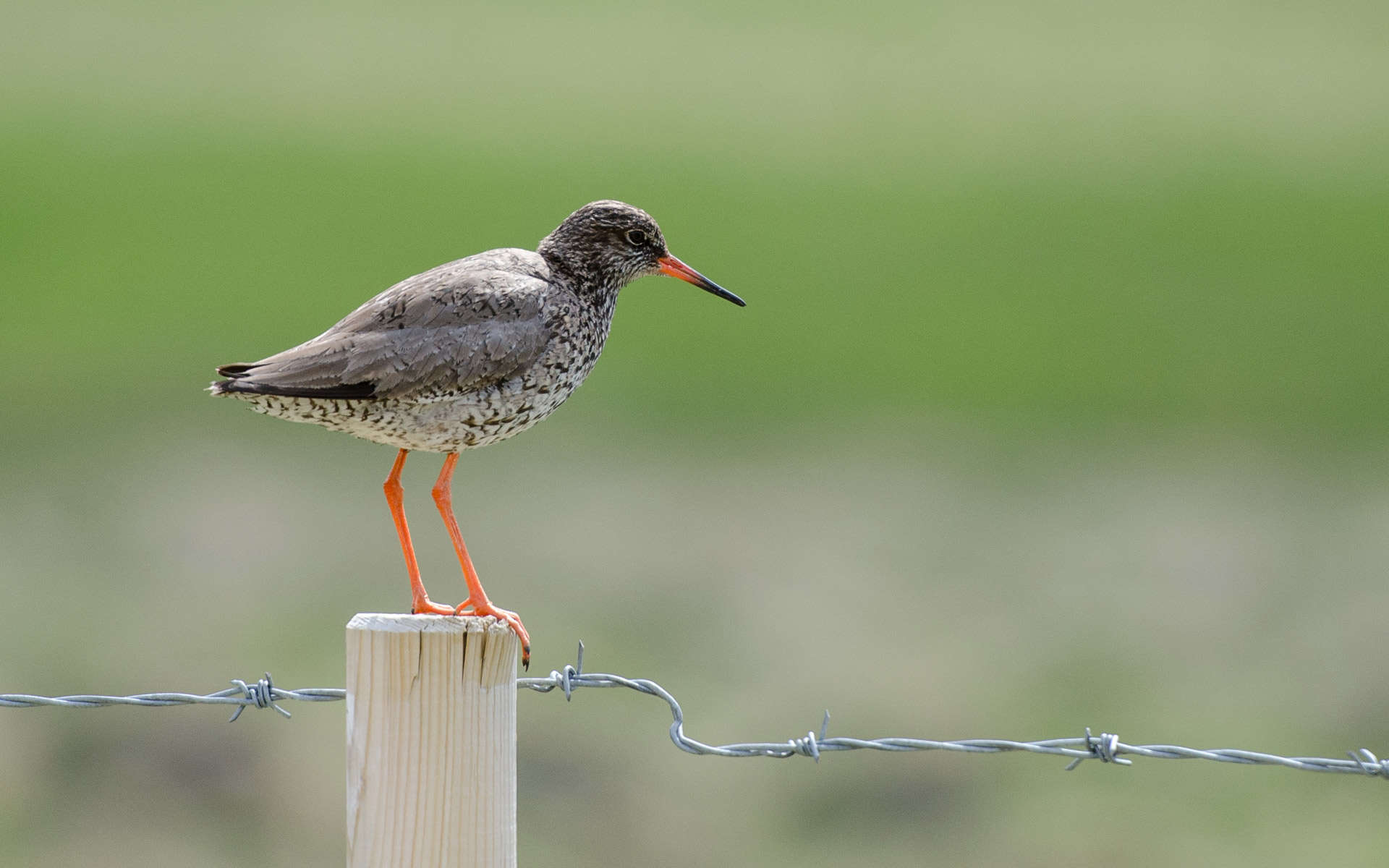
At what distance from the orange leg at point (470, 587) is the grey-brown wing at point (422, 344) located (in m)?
0.40

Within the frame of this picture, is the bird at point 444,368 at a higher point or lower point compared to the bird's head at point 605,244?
lower

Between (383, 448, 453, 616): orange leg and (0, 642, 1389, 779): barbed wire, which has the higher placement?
(383, 448, 453, 616): orange leg

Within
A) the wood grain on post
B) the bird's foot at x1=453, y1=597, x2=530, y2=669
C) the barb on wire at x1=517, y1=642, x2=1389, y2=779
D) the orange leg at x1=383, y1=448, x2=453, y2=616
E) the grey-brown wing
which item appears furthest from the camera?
the orange leg at x1=383, y1=448, x2=453, y2=616

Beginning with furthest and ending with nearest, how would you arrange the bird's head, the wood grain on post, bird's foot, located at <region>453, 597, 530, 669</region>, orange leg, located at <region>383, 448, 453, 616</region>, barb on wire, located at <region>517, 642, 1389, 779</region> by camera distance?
the bird's head, orange leg, located at <region>383, 448, 453, 616</region>, bird's foot, located at <region>453, 597, 530, 669</region>, barb on wire, located at <region>517, 642, 1389, 779</region>, the wood grain on post

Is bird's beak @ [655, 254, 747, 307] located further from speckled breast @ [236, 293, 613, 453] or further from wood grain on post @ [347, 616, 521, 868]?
wood grain on post @ [347, 616, 521, 868]

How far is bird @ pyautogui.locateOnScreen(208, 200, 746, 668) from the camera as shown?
4.64 m

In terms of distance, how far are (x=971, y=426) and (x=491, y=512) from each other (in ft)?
24.7

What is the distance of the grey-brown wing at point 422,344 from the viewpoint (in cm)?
462

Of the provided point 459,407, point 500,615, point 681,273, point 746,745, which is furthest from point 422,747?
point 681,273

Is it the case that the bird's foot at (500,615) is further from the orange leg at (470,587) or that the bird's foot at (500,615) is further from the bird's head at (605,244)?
the bird's head at (605,244)

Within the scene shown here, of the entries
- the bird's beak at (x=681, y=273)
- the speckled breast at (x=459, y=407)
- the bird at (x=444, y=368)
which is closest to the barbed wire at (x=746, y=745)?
the bird at (x=444, y=368)

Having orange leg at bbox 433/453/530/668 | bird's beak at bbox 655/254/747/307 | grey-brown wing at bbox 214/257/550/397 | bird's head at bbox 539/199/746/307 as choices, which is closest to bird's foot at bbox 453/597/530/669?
orange leg at bbox 433/453/530/668

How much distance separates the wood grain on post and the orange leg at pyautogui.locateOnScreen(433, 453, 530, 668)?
2.17ft

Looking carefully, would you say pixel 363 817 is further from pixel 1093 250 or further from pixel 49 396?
pixel 1093 250
